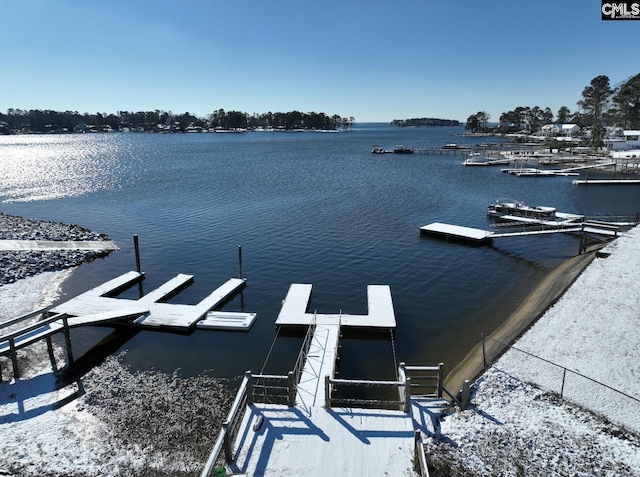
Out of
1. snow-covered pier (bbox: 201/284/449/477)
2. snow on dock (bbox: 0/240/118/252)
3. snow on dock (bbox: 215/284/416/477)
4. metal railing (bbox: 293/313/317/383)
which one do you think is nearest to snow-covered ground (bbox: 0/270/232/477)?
snow-covered pier (bbox: 201/284/449/477)

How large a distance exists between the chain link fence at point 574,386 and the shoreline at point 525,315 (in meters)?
0.67

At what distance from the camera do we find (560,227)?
34.4 m

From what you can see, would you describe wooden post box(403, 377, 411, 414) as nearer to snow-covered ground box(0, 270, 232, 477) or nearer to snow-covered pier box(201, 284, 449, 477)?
snow-covered pier box(201, 284, 449, 477)

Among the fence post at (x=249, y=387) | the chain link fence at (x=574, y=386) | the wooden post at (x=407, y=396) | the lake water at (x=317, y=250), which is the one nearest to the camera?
the chain link fence at (x=574, y=386)

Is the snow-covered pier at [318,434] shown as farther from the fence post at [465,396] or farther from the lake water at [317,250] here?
the lake water at [317,250]

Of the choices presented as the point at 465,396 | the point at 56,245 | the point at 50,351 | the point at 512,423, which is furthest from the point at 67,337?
the point at 56,245

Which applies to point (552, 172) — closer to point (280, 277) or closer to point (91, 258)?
point (280, 277)

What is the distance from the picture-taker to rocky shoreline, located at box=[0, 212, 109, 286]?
2541 cm

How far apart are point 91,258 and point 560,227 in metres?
37.7

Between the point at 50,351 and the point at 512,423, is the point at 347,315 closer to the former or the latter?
the point at 512,423

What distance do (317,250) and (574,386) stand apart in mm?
20117

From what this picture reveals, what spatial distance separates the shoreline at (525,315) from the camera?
14793 millimetres

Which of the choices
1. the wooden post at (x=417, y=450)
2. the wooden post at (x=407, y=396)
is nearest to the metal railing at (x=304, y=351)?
the wooden post at (x=407, y=396)

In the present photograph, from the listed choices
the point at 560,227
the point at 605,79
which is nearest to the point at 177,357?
the point at 560,227
